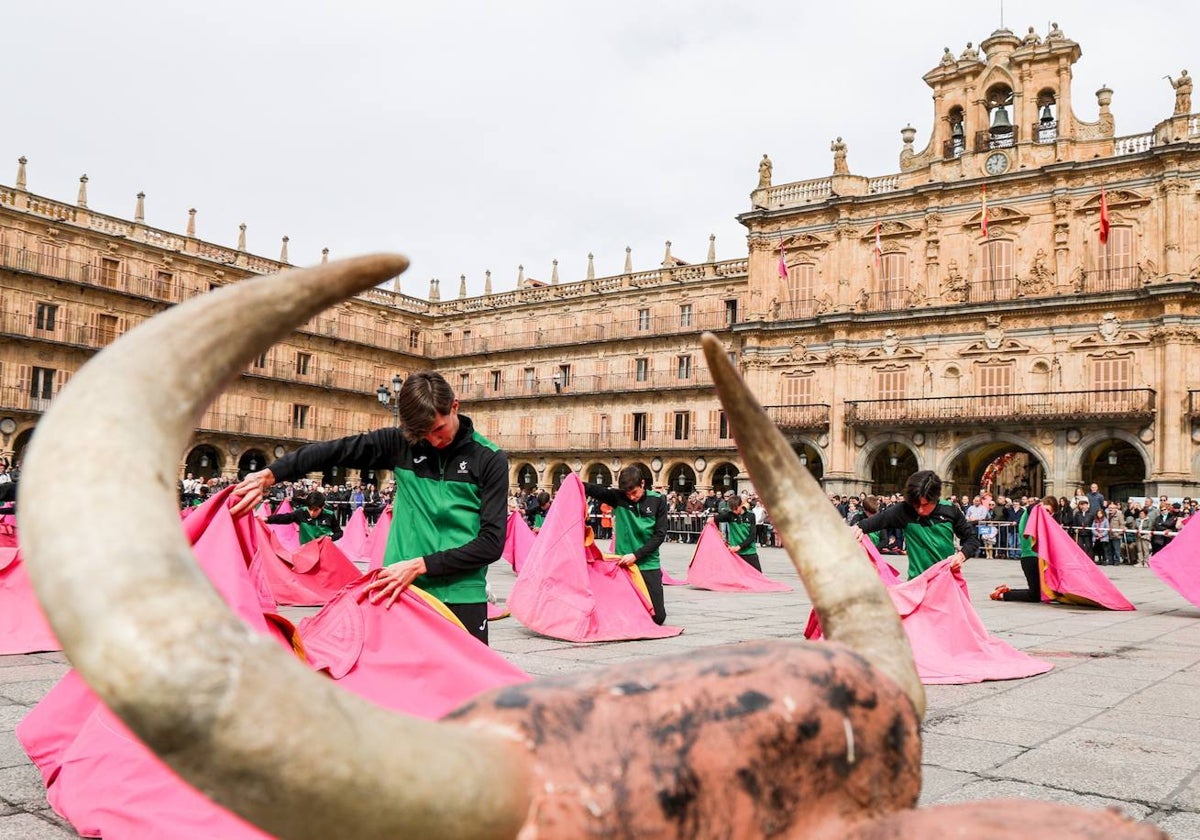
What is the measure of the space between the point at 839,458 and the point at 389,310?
24782 mm

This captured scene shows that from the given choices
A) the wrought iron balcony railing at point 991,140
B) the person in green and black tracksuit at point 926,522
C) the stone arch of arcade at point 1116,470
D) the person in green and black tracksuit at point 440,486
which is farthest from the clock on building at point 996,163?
the person in green and black tracksuit at point 440,486

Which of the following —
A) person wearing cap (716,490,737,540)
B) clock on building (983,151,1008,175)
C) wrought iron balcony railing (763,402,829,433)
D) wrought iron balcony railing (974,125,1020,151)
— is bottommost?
person wearing cap (716,490,737,540)

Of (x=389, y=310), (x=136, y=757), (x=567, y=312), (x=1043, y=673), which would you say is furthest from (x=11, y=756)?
(x=389, y=310)

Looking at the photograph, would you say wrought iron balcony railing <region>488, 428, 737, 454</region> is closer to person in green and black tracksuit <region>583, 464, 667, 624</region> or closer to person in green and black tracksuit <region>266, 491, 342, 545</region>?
person in green and black tracksuit <region>266, 491, 342, 545</region>

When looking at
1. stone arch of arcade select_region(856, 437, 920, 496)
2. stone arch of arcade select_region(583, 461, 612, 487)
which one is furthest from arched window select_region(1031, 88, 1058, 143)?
stone arch of arcade select_region(583, 461, 612, 487)

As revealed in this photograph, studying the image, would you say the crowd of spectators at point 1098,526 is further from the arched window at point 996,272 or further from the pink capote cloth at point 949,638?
the pink capote cloth at point 949,638

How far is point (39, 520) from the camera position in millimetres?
747

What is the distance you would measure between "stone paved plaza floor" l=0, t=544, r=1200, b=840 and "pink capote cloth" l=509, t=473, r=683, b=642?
196 mm

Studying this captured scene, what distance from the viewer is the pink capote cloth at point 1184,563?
978cm

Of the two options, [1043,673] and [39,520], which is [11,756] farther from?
[1043,673]

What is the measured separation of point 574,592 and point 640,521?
1.11 m

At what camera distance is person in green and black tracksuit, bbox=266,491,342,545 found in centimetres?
1001

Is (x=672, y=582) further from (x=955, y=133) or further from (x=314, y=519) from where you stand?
(x=955, y=133)

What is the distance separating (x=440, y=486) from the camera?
346 cm
